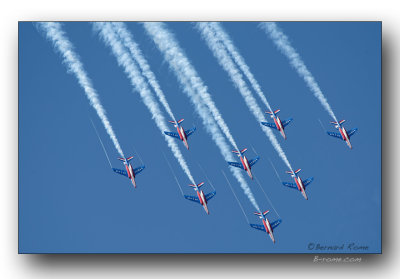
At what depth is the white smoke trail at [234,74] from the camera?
11.5m

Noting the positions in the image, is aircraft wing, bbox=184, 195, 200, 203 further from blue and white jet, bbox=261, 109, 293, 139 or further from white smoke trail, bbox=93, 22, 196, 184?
blue and white jet, bbox=261, 109, 293, 139

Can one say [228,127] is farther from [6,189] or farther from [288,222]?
[6,189]

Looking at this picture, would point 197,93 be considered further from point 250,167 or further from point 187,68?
point 250,167

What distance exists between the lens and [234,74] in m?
11.6

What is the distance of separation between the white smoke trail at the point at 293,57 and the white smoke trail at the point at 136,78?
2.20m

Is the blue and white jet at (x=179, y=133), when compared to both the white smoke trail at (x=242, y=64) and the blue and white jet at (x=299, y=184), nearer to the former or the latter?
the white smoke trail at (x=242, y=64)

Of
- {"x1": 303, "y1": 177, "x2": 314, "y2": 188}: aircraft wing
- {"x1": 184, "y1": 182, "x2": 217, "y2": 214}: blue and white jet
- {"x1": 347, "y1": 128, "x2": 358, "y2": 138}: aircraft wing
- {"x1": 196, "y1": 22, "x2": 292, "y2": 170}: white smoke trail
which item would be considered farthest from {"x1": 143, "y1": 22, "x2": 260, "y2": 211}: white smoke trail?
{"x1": 347, "y1": 128, "x2": 358, "y2": 138}: aircraft wing

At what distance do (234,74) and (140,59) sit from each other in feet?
5.17

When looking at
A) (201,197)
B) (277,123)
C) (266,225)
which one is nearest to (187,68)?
(277,123)

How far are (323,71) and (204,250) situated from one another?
3.53m

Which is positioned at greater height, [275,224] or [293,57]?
→ [293,57]

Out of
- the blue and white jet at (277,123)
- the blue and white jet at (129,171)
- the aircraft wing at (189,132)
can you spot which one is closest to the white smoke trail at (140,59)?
the aircraft wing at (189,132)

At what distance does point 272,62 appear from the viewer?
11.6 metres

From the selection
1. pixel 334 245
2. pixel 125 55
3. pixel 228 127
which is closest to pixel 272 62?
pixel 228 127
